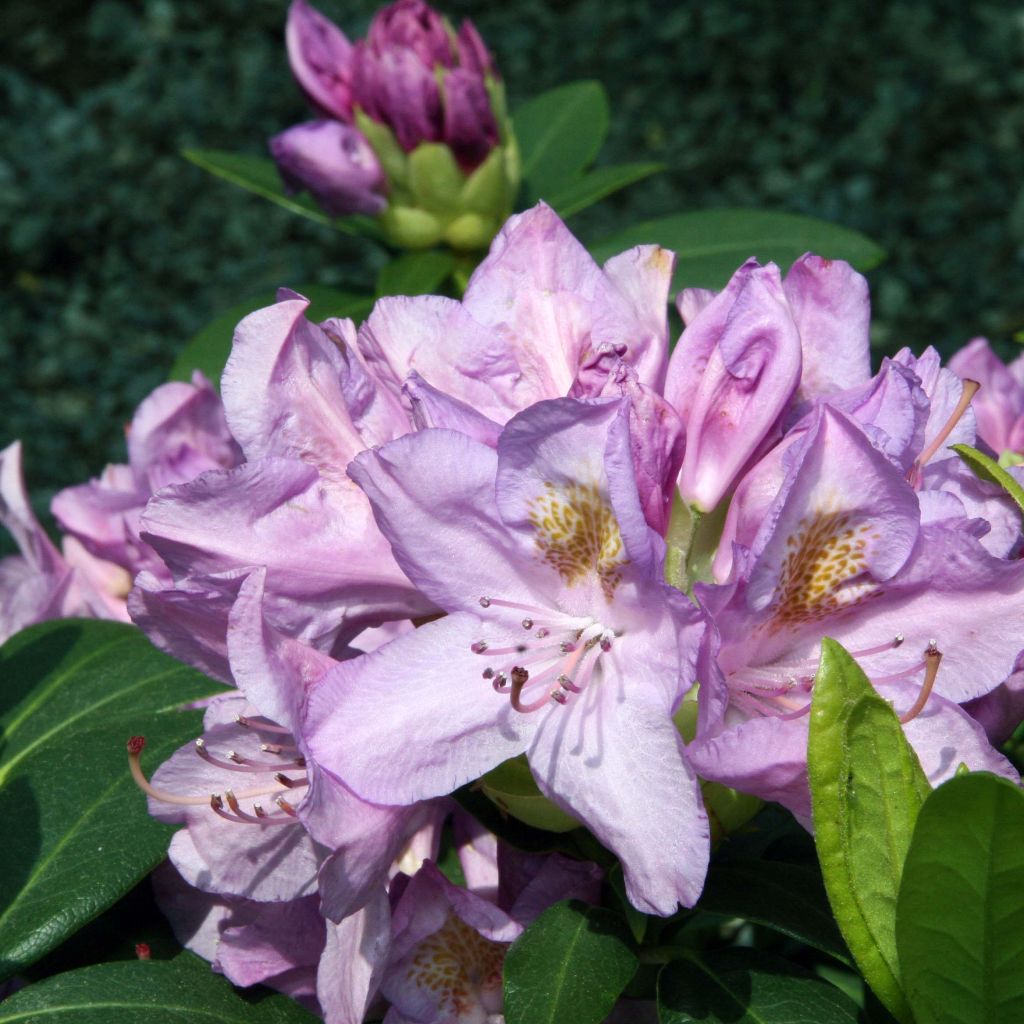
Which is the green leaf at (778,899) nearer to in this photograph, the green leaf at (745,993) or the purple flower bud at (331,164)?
the green leaf at (745,993)

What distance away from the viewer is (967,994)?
0.67m

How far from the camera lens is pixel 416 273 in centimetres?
154

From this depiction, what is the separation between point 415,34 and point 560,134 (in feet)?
1.33

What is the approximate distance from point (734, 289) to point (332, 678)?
0.29 m

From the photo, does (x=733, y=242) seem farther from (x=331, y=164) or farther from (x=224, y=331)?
(x=224, y=331)

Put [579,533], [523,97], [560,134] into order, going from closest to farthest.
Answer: [579,533]
[560,134]
[523,97]

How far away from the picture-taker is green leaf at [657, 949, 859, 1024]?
77 centimetres

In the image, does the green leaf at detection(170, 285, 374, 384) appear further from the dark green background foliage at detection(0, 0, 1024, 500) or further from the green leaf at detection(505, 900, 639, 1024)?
the dark green background foliage at detection(0, 0, 1024, 500)

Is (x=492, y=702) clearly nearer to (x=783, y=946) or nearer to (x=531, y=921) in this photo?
(x=531, y=921)

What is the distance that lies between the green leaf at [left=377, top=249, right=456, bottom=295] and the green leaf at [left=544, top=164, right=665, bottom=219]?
0.46 feet

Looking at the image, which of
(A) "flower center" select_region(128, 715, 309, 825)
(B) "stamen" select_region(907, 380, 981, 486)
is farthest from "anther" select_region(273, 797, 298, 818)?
(B) "stamen" select_region(907, 380, 981, 486)

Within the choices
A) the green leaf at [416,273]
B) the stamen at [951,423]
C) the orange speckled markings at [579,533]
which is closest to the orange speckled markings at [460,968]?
the orange speckled markings at [579,533]

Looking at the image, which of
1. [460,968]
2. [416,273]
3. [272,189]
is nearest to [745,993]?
[460,968]

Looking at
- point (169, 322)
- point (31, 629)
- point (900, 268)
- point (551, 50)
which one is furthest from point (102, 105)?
point (31, 629)
